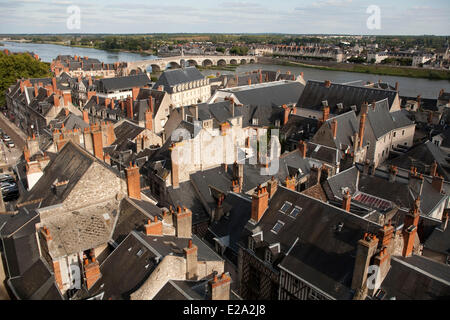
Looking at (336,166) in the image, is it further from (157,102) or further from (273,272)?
(157,102)

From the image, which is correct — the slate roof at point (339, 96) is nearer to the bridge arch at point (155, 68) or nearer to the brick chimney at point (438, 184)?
the brick chimney at point (438, 184)

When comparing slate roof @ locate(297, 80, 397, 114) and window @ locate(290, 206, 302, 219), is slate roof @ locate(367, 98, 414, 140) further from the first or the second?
window @ locate(290, 206, 302, 219)

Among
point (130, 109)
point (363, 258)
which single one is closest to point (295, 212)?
point (363, 258)

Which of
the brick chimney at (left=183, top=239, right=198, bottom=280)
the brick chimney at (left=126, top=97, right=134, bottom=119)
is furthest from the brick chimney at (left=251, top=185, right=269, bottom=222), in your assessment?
the brick chimney at (left=126, top=97, right=134, bottom=119)

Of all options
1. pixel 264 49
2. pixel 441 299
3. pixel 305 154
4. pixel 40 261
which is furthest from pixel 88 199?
pixel 264 49

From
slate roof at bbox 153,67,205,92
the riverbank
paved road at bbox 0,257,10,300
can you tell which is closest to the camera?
paved road at bbox 0,257,10,300

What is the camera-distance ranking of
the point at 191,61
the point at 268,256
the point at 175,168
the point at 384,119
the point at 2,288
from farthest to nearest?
the point at 191,61 → the point at 384,119 → the point at 175,168 → the point at 268,256 → the point at 2,288

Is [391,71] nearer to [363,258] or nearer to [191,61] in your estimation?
[191,61]
